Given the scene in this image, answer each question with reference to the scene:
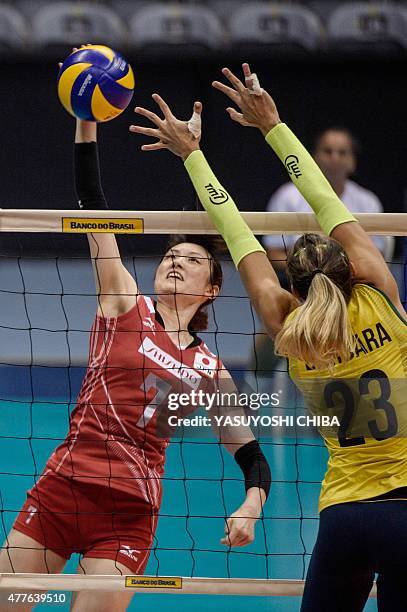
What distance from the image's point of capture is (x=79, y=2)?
36.9 feet

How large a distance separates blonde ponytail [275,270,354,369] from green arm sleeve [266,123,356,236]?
283mm

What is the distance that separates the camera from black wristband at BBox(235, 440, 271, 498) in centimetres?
343

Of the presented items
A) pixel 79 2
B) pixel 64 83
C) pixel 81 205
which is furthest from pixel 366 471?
pixel 79 2

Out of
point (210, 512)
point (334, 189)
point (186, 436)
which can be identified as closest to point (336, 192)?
point (334, 189)

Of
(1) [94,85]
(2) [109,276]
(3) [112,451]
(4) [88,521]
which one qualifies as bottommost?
(4) [88,521]

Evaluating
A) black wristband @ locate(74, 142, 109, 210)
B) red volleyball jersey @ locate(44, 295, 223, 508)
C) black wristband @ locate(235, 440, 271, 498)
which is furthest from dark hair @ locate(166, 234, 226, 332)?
black wristband @ locate(235, 440, 271, 498)

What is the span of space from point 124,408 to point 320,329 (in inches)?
44.2

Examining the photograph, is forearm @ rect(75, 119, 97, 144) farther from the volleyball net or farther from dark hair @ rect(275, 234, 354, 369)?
dark hair @ rect(275, 234, 354, 369)

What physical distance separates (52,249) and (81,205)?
692cm

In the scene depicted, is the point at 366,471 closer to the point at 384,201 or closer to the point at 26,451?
the point at 26,451

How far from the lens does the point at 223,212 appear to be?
3037mm

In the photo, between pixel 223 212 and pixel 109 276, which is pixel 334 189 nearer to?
pixel 109 276

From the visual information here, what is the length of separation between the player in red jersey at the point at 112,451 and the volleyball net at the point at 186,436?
0.08 metres

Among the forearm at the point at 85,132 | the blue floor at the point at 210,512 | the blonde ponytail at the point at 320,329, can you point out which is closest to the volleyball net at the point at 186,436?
the blue floor at the point at 210,512
